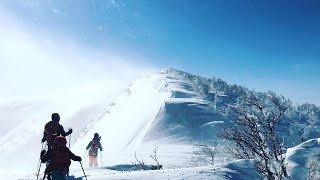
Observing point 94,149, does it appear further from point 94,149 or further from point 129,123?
point 129,123

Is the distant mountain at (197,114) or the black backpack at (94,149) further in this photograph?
the distant mountain at (197,114)

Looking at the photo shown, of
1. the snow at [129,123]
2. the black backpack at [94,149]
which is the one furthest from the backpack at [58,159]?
the snow at [129,123]

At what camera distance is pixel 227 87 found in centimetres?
11806

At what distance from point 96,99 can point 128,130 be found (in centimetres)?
Result: 3746

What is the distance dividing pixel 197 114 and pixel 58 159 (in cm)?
7239

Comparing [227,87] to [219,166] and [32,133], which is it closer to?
[32,133]

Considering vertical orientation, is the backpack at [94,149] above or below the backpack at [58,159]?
below

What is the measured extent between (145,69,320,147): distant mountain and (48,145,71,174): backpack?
187 ft

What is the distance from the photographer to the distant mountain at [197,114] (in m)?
74.0

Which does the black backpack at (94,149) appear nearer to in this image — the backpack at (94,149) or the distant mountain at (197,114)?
the backpack at (94,149)

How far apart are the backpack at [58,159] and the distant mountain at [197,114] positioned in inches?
2246

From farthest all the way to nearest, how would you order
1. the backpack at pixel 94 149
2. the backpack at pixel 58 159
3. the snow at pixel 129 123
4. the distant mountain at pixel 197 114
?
1. the distant mountain at pixel 197 114
2. the snow at pixel 129 123
3. the backpack at pixel 94 149
4. the backpack at pixel 58 159

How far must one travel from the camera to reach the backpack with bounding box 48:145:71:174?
10.9m

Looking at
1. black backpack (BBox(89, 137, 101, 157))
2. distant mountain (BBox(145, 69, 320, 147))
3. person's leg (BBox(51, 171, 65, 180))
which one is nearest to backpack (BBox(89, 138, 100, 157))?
black backpack (BBox(89, 137, 101, 157))
